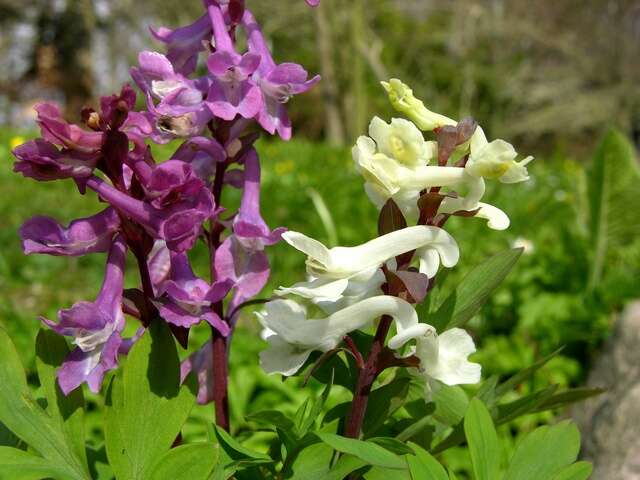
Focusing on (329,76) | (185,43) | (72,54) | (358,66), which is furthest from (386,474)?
(72,54)

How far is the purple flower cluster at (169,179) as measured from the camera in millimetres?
811

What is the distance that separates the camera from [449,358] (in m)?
0.83

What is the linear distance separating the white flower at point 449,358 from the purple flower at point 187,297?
0.26 meters

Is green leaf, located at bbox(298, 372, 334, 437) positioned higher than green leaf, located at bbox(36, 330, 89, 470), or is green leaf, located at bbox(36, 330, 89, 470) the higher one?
green leaf, located at bbox(298, 372, 334, 437)

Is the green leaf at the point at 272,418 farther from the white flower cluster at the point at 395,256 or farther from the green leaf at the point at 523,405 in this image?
the green leaf at the point at 523,405

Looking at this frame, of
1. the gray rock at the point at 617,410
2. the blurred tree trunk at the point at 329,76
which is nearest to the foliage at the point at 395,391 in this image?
the gray rock at the point at 617,410

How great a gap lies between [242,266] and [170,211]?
18cm

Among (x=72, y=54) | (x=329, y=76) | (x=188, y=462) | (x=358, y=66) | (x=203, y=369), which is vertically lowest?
(x=72, y=54)

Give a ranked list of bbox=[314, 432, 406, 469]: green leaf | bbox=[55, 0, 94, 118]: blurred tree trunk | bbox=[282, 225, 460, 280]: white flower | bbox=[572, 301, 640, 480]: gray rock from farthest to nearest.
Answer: bbox=[55, 0, 94, 118]: blurred tree trunk < bbox=[572, 301, 640, 480]: gray rock < bbox=[282, 225, 460, 280]: white flower < bbox=[314, 432, 406, 469]: green leaf

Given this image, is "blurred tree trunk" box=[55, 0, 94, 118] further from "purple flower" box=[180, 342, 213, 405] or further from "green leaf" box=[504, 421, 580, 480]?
"green leaf" box=[504, 421, 580, 480]

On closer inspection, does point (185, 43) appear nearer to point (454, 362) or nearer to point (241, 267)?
point (241, 267)

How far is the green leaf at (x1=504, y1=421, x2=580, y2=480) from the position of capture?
0.86 meters

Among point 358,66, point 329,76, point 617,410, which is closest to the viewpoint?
point 617,410

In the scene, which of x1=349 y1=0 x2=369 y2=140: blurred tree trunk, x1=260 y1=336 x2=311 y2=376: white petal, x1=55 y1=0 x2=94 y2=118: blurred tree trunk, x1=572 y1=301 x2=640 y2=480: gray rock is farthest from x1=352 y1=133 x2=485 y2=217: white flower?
x1=55 y1=0 x2=94 y2=118: blurred tree trunk
